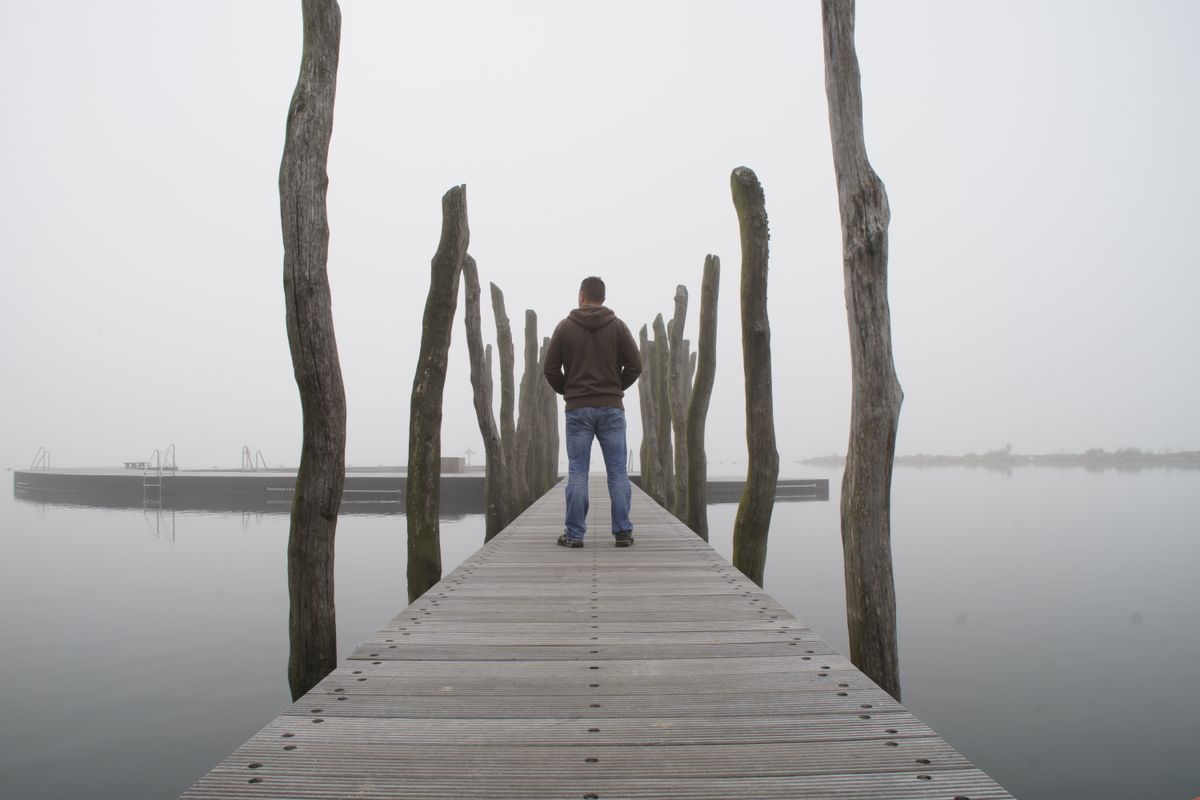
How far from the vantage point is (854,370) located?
3.70 metres

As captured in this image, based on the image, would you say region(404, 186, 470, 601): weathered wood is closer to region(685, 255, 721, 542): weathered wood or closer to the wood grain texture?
region(685, 255, 721, 542): weathered wood

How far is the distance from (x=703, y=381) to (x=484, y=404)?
2468mm

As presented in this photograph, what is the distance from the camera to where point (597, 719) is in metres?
2.08

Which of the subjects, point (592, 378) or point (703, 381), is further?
point (703, 381)

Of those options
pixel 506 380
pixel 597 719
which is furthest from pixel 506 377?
pixel 597 719

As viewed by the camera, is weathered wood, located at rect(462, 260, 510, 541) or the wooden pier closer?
the wooden pier

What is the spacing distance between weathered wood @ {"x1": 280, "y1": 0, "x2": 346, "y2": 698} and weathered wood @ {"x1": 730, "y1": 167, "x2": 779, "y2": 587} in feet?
10.4

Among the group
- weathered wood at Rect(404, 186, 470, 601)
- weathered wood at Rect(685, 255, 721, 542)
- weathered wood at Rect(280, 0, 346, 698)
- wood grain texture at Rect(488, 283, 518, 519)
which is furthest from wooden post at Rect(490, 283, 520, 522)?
weathered wood at Rect(280, 0, 346, 698)

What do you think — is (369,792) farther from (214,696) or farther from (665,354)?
(665,354)

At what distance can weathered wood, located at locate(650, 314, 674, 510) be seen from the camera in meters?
12.5

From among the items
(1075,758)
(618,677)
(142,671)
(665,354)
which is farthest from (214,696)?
(665,354)

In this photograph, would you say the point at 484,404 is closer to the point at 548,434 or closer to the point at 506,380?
the point at 506,380

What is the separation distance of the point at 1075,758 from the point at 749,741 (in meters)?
5.02

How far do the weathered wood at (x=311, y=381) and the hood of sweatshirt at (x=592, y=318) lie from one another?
2108mm
